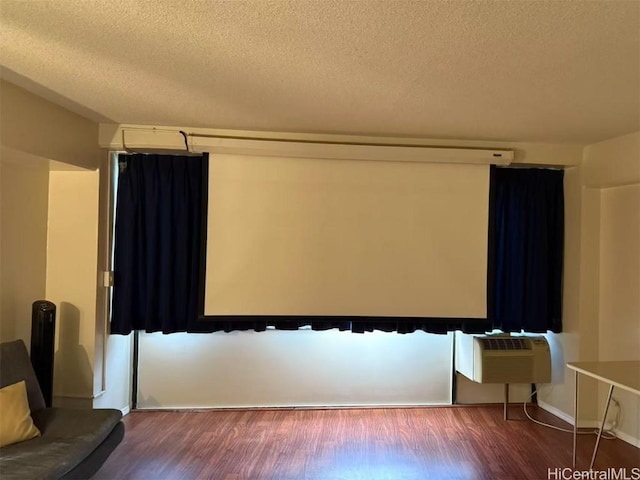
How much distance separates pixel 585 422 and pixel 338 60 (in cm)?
355

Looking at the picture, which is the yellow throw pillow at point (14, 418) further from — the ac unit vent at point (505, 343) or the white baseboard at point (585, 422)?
the white baseboard at point (585, 422)

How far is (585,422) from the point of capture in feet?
11.4

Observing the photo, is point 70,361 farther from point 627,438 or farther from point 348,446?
point 627,438

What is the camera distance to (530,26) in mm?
1625

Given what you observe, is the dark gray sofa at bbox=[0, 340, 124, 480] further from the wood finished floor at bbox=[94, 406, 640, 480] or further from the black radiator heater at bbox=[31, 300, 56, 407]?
the wood finished floor at bbox=[94, 406, 640, 480]

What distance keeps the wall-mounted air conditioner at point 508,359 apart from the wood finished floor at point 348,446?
382mm

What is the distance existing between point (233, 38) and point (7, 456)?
229 cm

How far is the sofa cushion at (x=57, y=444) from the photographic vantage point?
1.96 metres

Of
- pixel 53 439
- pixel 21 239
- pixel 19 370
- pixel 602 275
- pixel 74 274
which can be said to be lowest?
pixel 53 439

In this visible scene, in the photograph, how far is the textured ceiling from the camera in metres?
1.57

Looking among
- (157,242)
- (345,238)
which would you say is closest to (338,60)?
(345,238)

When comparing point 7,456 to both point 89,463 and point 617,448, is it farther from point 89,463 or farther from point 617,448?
point 617,448

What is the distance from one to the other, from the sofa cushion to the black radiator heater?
1.02 ft

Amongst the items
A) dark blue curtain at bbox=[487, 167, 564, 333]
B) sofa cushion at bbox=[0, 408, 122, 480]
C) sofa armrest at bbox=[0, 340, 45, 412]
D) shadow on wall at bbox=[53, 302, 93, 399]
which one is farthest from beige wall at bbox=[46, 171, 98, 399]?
dark blue curtain at bbox=[487, 167, 564, 333]
